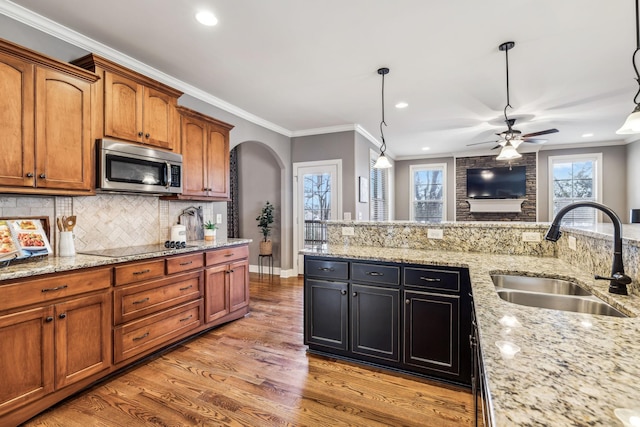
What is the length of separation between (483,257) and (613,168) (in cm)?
631

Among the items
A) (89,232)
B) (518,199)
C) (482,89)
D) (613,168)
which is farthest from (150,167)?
(613,168)

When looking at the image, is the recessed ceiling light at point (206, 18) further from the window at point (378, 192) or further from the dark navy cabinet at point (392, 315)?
the window at point (378, 192)

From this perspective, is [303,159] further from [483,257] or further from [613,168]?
[613,168]

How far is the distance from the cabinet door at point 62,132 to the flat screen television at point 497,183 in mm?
7416

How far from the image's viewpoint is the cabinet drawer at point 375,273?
7.91ft

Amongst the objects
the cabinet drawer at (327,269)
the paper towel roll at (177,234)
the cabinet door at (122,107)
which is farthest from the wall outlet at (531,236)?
the cabinet door at (122,107)

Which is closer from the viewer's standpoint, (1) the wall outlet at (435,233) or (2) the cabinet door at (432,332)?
(2) the cabinet door at (432,332)

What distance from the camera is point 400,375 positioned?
2414mm

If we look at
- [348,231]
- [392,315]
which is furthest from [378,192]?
[392,315]

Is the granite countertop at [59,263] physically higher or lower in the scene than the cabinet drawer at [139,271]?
higher

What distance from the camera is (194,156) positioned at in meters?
3.35

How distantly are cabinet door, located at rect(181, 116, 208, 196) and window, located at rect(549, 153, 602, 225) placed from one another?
23.3 ft

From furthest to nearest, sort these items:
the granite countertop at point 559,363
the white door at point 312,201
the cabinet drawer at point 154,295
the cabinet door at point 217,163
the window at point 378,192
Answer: the window at point 378,192 < the white door at point 312,201 < the cabinet door at point 217,163 < the cabinet drawer at point 154,295 < the granite countertop at point 559,363

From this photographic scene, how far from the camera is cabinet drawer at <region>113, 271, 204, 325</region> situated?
7.67 feet
